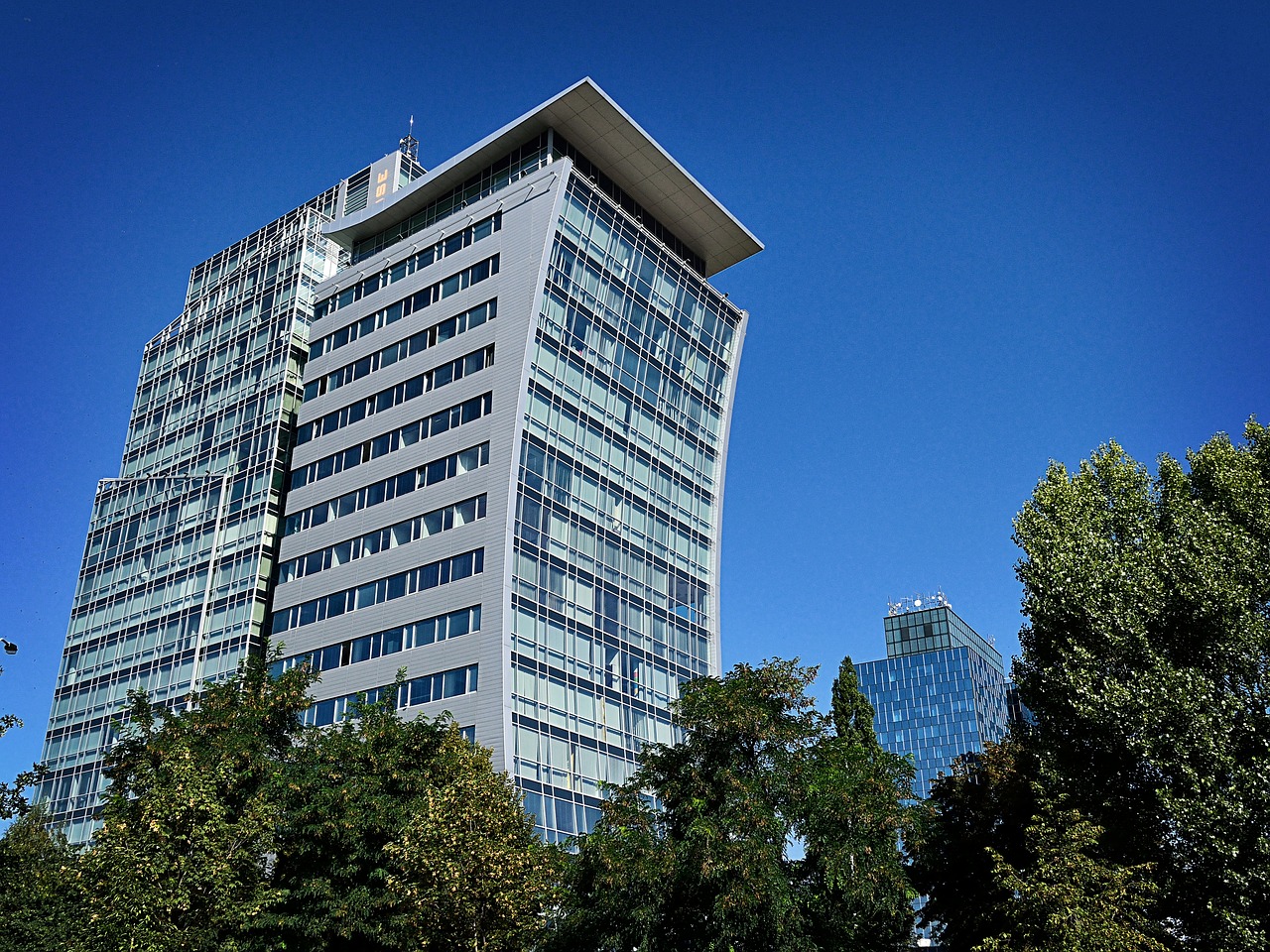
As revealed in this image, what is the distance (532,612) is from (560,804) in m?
10.0

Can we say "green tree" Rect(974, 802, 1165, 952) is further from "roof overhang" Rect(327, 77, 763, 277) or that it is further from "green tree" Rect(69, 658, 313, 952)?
"roof overhang" Rect(327, 77, 763, 277)

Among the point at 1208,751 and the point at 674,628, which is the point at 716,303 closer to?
the point at 674,628

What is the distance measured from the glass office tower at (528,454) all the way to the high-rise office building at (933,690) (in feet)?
367

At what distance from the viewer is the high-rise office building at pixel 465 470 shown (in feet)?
208

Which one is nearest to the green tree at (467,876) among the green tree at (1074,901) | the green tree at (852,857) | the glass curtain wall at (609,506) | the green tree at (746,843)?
the green tree at (746,843)

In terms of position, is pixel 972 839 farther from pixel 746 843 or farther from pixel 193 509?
pixel 193 509

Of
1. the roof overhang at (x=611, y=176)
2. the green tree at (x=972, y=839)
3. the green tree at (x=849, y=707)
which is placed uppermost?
the roof overhang at (x=611, y=176)

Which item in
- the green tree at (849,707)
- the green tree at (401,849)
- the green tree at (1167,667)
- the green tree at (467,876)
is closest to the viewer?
the green tree at (467,876)

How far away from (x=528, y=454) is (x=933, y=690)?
429 feet

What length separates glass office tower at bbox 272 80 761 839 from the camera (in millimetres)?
62312

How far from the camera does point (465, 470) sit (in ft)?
215

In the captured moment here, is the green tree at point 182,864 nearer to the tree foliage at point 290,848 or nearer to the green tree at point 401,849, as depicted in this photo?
the tree foliage at point 290,848

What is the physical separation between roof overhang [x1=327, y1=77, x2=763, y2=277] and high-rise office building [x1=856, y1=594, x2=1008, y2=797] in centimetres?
11323

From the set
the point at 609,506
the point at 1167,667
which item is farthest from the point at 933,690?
the point at 1167,667
